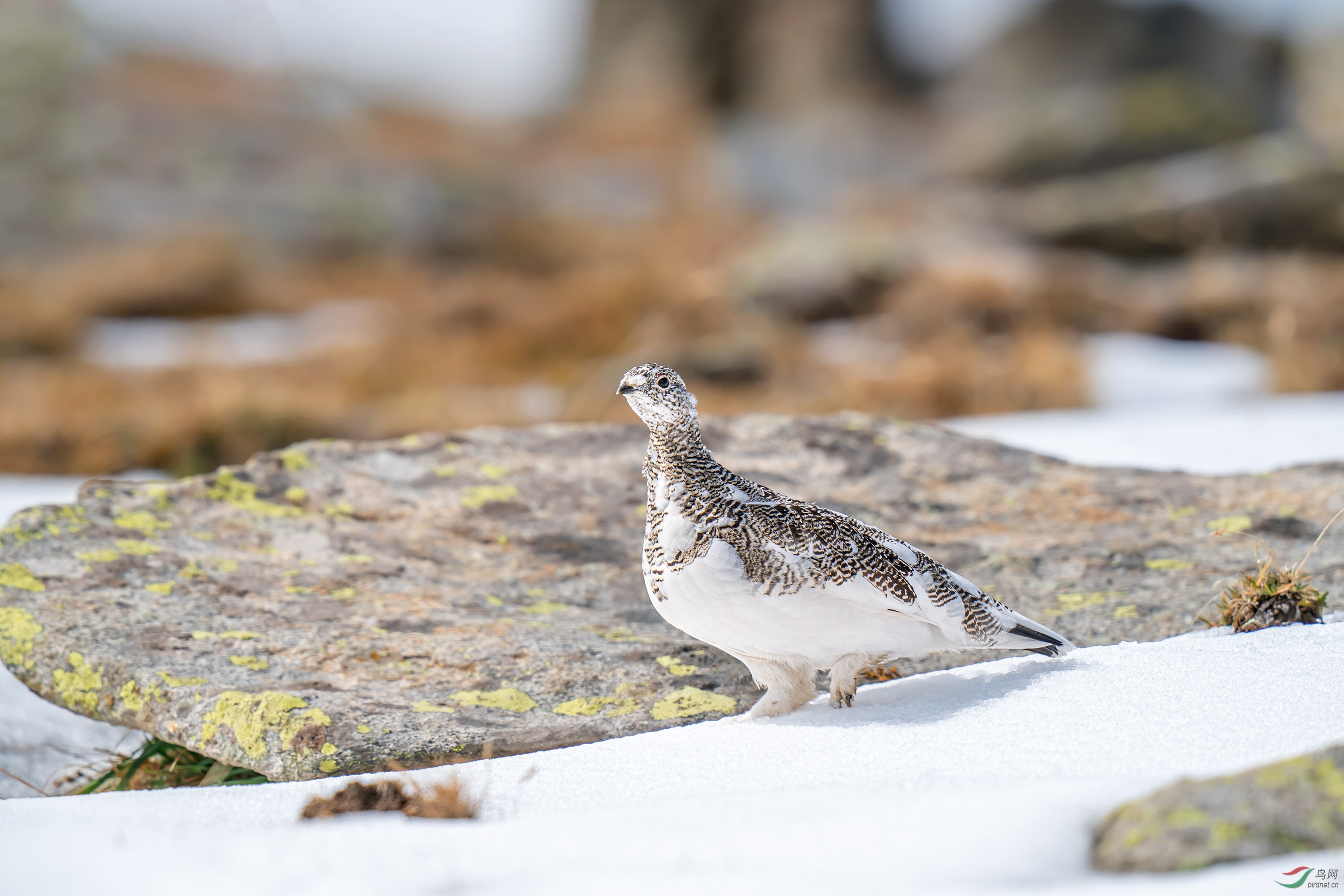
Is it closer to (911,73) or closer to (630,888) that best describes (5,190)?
(630,888)

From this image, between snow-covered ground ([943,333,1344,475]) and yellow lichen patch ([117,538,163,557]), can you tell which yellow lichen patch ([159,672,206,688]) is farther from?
snow-covered ground ([943,333,1344,475])

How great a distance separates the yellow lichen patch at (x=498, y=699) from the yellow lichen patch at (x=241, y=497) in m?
1.17

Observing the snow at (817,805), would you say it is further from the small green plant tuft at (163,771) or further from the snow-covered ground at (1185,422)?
the snow-covered ground at (1185,422)

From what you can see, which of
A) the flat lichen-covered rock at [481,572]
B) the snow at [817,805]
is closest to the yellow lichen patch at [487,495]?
the flat lichen-covered rock at [481,572]

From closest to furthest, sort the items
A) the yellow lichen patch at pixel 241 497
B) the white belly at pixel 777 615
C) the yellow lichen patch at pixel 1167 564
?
the white belly at pixel 777 615 → the yellow lichen patch at pixel 1167 564 → the yellow lichen patch at pixel 241 497

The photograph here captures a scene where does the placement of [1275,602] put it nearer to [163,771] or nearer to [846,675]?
[846,675]

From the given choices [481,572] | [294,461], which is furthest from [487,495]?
[294,461]

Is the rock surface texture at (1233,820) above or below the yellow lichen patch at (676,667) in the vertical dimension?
above

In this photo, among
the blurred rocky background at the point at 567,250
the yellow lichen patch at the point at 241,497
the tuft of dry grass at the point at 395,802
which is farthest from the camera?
the blurred rocky background at the point at 567,250

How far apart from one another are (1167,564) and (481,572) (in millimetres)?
1944

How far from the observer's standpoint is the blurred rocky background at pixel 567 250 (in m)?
7.35

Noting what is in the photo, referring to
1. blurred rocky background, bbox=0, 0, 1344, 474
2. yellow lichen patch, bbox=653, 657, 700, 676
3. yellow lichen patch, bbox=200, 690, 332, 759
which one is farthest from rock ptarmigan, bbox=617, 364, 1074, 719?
blurred rocky background, bbox=0, 0, 1344, 474

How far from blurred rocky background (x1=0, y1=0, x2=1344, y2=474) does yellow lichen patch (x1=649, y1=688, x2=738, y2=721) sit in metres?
4.66

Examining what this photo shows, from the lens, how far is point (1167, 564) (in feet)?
8.71
